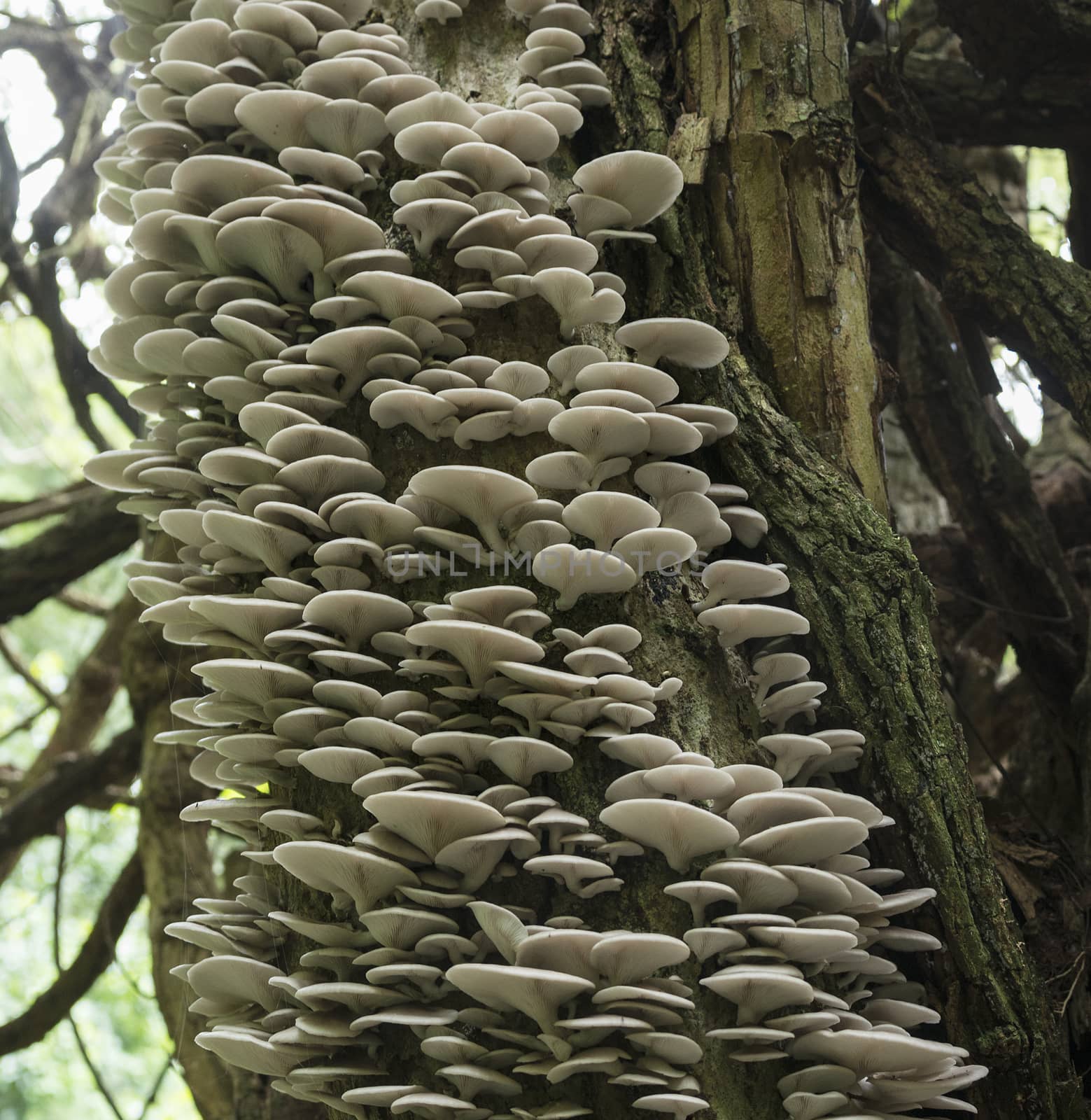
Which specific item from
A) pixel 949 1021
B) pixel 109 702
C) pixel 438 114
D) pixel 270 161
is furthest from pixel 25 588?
pixel 949 1021

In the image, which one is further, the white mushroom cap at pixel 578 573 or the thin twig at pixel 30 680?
the thin twig at pixel 30 680

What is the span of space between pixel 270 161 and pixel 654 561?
1.82 meters

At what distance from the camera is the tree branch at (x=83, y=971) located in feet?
15.8

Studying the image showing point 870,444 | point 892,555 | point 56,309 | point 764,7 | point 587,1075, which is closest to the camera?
point 587,1075

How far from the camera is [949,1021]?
7.39 ft

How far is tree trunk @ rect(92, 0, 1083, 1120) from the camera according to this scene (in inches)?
86.2

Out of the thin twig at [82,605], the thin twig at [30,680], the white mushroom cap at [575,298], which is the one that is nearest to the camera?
the white mushroom cap at [575,298]

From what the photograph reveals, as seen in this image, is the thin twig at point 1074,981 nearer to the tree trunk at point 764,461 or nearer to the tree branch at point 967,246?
the tree trunk at point 764,461

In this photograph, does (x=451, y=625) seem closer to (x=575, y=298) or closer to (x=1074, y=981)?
(x=575, y=298)

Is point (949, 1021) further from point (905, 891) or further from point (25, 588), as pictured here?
point (25, 588)

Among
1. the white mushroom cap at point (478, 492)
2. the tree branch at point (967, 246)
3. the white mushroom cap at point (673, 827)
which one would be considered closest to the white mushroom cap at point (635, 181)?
the white mushroom cap at point (478, 492)

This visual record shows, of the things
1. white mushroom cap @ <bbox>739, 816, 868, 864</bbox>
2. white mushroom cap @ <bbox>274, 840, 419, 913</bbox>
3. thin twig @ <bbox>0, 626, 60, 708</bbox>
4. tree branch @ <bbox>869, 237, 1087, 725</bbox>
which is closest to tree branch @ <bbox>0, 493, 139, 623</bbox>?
thin twig @ <bbox>0, 626, 60, 708</bbox>

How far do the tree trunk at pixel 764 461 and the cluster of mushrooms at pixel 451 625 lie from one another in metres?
0.06

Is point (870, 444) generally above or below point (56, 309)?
below
